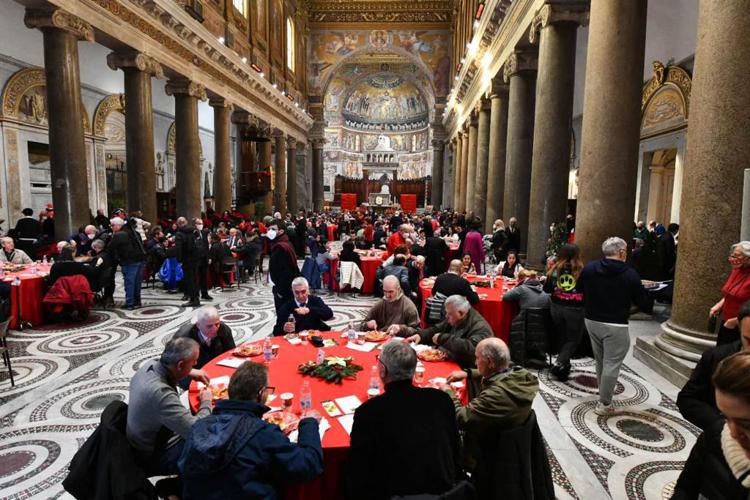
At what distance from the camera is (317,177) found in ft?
96.5

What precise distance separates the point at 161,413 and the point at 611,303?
3.48 m

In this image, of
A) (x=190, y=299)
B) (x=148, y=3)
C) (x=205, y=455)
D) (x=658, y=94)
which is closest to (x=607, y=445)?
(x=205, y=455)

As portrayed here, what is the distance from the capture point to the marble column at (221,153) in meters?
14.8

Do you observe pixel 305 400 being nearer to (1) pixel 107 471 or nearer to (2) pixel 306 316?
(1) pixel 107 471

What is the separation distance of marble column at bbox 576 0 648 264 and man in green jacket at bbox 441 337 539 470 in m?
3.95

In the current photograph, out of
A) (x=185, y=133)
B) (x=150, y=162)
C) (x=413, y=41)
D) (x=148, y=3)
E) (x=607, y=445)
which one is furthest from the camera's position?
(x=413, y=41)

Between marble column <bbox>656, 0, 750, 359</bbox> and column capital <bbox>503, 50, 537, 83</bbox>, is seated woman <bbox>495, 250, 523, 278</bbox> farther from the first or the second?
column capital <bbox>503, 50, 537, 83</bbox>

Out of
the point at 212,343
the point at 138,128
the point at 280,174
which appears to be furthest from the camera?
the point at 280,174

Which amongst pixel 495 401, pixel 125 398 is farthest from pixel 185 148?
pixel 495 401

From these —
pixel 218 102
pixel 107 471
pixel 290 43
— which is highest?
pixel 290 43

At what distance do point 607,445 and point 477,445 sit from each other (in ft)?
5.86

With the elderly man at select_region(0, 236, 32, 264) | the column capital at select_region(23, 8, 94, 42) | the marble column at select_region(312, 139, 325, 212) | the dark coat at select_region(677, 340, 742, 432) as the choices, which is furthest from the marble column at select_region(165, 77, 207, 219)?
the marble column at select_region(312, 139, 325, 212)

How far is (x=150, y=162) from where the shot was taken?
10.5m

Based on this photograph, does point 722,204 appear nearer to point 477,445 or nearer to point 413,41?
point 477,445
